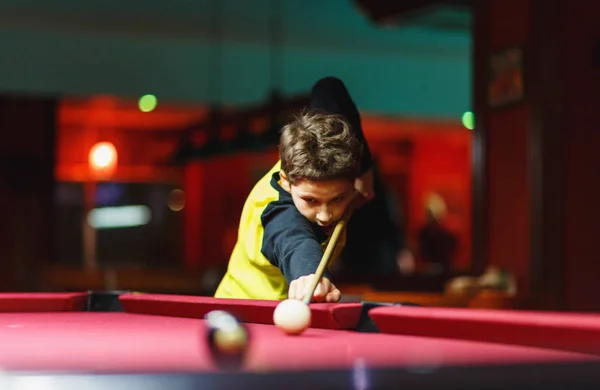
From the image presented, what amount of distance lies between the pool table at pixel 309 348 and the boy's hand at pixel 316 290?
0.06m

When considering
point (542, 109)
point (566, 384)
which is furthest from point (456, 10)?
point (566, 384)

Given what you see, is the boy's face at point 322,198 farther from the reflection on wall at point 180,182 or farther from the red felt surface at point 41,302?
the reflection on wall at point 180,182

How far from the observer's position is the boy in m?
2.36

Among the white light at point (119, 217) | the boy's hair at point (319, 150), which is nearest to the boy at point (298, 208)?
the boy's hair at point (319, 150)

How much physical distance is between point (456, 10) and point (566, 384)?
710 centimetres

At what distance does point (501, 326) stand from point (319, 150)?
0.93 metres

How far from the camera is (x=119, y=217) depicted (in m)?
12.5

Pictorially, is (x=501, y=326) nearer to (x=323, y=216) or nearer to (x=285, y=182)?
(x=323, y=216)

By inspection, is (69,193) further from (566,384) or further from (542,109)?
(566,384)

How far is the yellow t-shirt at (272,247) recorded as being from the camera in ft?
7.64

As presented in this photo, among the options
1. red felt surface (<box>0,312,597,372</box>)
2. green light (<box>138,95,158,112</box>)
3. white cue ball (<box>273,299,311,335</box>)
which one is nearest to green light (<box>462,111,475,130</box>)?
green light (<box>138,95,158,112</box>)

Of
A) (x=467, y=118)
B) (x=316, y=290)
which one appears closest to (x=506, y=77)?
(x=316, y=290)

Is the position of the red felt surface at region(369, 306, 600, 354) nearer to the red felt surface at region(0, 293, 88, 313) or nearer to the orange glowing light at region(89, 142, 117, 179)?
the red felt surface at region(0, 293, 88, 313)

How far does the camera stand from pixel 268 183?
9.34 ft
